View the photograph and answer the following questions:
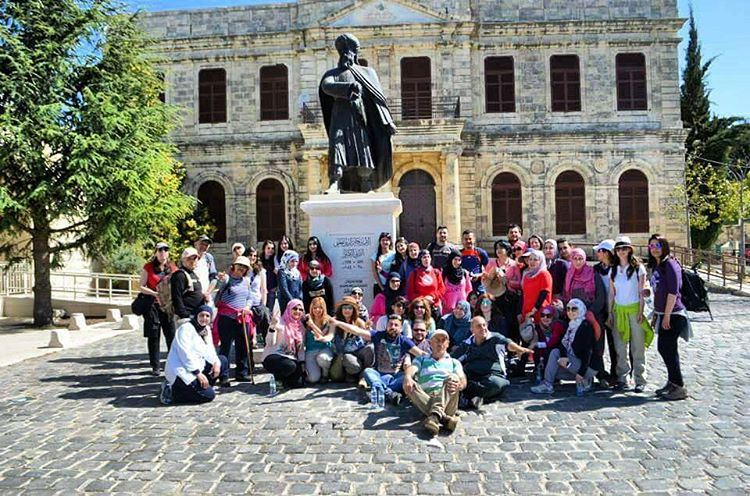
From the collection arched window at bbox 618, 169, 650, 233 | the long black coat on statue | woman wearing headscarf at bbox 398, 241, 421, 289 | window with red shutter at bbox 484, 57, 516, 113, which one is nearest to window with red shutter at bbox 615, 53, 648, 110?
arched window at bbox 618, 169, 650, 233

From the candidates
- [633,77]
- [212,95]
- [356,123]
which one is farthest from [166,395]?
[633,77]

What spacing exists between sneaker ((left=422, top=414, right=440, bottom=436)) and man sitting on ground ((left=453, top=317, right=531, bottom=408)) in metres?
0.92

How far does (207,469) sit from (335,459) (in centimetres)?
98

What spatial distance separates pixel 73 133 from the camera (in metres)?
14.6

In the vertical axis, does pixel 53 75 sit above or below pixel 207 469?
above

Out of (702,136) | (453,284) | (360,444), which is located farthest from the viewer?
(702,136)

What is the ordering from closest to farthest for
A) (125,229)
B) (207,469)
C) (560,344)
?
(207,469), (560,344), (125,229)

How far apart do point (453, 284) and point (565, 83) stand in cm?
1909

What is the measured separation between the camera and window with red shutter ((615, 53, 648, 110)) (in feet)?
80.3

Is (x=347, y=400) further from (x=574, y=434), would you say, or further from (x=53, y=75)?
(x=53, y=75)

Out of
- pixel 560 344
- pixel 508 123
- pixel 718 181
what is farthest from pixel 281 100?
pixel 560 344

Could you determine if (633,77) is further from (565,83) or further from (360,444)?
(360,444)

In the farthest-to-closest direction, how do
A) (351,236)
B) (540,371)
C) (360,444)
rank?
(351,236), (540,371), (360,444)

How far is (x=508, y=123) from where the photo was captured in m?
24.5
